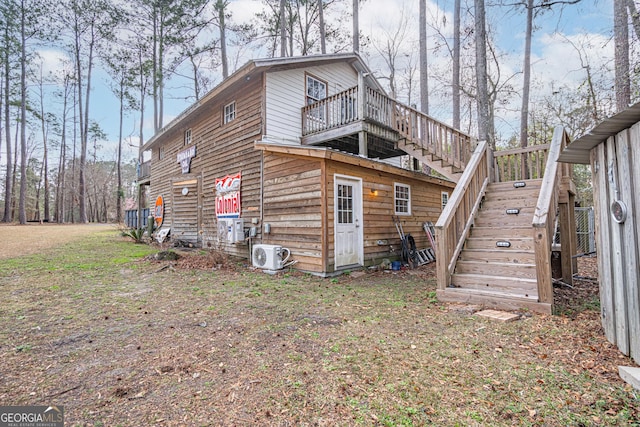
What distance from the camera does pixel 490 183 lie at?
20.2ft

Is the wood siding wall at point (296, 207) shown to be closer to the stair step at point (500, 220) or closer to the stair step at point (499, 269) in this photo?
the stair step at point (499, 269)

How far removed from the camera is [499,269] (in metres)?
4.43

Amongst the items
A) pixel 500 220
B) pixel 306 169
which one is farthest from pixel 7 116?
pixel 500 220

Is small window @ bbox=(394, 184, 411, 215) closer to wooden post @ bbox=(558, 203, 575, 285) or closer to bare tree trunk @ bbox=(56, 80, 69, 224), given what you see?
wooden post @ bbox=(558, 203, 575, 285)

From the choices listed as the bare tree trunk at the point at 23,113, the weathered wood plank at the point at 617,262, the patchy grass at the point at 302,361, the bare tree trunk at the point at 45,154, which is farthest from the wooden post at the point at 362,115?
the bare tree trunk at the point at 45,154

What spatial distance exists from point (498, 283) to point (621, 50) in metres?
8.44

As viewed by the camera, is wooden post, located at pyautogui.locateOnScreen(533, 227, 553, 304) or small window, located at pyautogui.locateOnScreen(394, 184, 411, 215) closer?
wooden post, located at pyautogui.locateOnScreen(533, 227, 553, 304)

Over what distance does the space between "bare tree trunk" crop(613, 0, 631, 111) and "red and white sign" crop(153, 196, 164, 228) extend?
55.7 feet

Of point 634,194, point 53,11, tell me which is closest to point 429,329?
point 634,194

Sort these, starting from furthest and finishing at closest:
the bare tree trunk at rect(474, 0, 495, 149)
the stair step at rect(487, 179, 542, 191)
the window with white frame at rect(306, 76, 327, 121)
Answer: the window with white frame at rect(306, 76, 327, 121)
the bare tree trunk at rect(474, 0, 495, 149)
the stair step at rect(487, 179, 542, 191)

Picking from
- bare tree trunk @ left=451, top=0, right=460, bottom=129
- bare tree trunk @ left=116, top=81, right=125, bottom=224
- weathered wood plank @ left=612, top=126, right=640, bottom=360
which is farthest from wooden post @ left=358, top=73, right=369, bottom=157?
bare tree trunk @ left=116, top=81, right=125, bottom=224

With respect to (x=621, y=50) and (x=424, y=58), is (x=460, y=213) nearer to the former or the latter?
(x=621, y=50)

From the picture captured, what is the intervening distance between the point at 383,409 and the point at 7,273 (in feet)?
28.5

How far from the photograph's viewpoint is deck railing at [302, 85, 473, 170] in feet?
24.1
